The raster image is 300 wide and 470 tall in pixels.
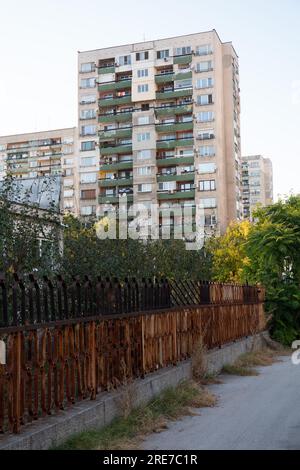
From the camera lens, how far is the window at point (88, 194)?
240 ft

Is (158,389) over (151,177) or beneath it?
beneath

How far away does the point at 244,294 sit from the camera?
51.6ft

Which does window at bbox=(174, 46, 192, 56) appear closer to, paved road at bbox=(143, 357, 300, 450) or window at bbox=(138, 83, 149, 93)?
window at bbox=(138, 83, 149, 93)

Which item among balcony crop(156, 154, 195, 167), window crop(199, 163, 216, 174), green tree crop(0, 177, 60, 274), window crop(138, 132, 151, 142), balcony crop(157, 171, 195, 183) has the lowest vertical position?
green tree crop(0, 177, 60, 274)

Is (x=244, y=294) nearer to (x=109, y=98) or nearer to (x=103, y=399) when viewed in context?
(x=103, y=399)

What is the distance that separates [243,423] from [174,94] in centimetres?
6545

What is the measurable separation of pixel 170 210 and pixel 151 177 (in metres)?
4.73

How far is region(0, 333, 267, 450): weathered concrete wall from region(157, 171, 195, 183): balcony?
5832cm

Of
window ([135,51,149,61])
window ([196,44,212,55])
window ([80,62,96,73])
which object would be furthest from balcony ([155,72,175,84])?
window ([80,62,96,73])

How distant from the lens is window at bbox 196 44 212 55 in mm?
67938

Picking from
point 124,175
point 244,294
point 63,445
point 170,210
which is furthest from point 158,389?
point 124,175

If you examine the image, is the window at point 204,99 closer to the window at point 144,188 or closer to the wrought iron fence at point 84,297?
the window at point 144,188

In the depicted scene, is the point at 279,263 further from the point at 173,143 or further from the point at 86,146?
the point at 86,146

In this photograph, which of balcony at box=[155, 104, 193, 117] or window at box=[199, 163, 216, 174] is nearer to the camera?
window at box=[199, 163, 216, 174]
